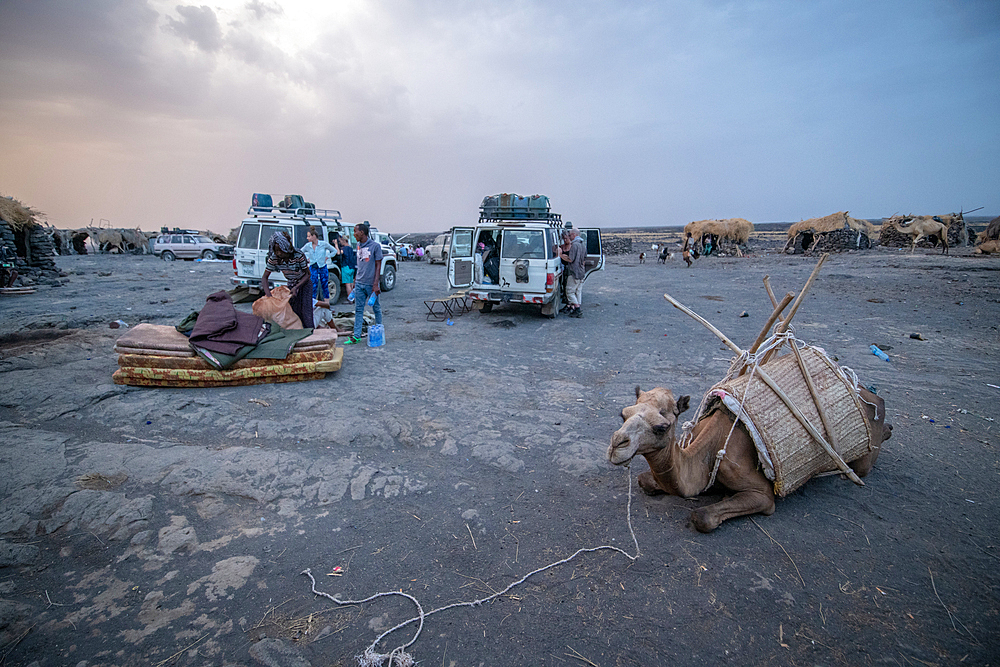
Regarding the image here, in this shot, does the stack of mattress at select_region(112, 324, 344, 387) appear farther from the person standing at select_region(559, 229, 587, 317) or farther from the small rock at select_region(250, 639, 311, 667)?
the person standing at select_region(559, 229, 587, 317)

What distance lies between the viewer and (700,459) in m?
3.10

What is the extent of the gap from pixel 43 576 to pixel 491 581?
2.69 metres

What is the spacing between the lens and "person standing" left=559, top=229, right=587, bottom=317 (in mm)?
10320

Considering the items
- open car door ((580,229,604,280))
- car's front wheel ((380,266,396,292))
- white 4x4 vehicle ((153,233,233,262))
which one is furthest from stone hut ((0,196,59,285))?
open car door ((580,229,604,280))

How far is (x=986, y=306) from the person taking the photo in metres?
10.3

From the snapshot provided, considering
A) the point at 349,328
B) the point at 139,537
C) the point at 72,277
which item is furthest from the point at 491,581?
the point at 72,277

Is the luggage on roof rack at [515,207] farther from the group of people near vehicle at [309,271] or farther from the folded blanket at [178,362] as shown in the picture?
the folded blanket at [178,362]

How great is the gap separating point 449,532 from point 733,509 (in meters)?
1.96

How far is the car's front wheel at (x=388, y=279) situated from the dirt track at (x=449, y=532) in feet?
27.5

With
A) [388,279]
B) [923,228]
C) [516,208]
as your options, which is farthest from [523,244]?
[923,228]

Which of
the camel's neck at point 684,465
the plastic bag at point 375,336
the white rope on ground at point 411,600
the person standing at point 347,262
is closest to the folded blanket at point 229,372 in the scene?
the plastic bag at point 375,336

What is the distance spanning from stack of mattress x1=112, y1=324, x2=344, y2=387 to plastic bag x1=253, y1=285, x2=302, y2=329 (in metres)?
0.73

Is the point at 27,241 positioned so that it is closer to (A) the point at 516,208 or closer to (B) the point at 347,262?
(B) the point at 347,262

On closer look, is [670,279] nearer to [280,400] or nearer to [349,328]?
[349,328]
